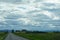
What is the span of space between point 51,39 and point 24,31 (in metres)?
11.1

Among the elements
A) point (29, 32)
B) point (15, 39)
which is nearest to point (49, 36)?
point (29, 32)

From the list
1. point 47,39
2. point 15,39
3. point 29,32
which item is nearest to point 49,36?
point 47,39

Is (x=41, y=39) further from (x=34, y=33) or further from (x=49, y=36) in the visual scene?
(x=34, y=33)

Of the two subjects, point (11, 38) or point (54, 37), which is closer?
point (11, 38)

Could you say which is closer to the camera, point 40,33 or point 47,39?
point 47,39

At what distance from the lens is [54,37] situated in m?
77.9

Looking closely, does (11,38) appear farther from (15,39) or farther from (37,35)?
(37,35)

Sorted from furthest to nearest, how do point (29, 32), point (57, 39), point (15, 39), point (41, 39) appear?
point (29, 32)
point (41, 39)
point (57, 39)
point (15, 39)

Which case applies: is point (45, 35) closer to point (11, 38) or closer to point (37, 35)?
point (37, 35)

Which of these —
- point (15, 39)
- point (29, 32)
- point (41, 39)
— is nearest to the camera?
point (15, 39)

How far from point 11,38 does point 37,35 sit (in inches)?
1052

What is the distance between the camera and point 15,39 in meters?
57.8

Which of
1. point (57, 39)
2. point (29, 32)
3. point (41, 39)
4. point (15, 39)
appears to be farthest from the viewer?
point (29, 32)

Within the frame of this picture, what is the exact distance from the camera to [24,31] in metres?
83.6
